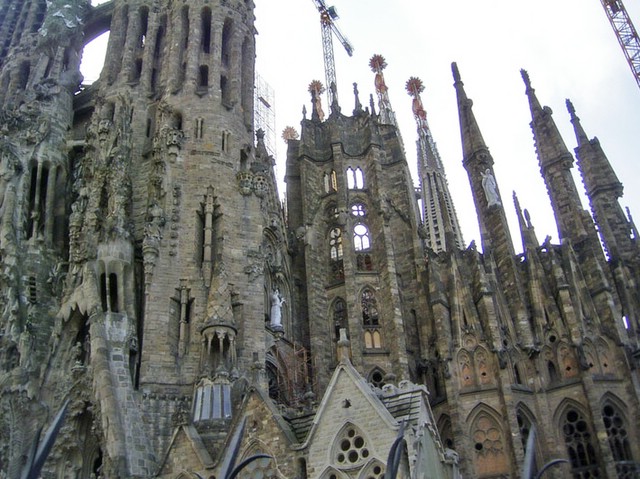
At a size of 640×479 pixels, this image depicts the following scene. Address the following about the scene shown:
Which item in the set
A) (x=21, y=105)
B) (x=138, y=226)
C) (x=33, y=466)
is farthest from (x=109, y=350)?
(x=21, y=105)

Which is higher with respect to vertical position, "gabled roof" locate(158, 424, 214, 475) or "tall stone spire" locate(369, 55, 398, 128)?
"tall stone spire" locate(369, 55, 398, 128)

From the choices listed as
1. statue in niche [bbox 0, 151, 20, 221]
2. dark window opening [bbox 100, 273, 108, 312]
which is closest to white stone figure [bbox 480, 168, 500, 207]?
dark window opening [bbox 100, 273, 108, 312]

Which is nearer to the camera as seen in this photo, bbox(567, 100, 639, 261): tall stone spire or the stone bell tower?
the stone bell tower

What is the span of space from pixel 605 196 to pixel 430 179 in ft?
190

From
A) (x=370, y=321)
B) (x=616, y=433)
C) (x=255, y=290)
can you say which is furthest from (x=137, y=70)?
(x=616, y=433)

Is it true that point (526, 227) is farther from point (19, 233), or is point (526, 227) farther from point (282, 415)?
point (19, 233)

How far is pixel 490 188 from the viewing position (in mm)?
35875

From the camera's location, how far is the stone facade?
22.2 m

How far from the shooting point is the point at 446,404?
96.1 feet

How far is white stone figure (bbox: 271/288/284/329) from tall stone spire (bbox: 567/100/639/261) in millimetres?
15747

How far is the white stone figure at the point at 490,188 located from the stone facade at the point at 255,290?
0.12 m

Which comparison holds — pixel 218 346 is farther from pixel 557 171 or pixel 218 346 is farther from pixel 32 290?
pixel 557 171

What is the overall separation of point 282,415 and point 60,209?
52.5ft

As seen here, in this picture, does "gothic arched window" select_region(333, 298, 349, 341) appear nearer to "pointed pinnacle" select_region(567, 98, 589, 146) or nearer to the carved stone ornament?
the carved stone ornament
